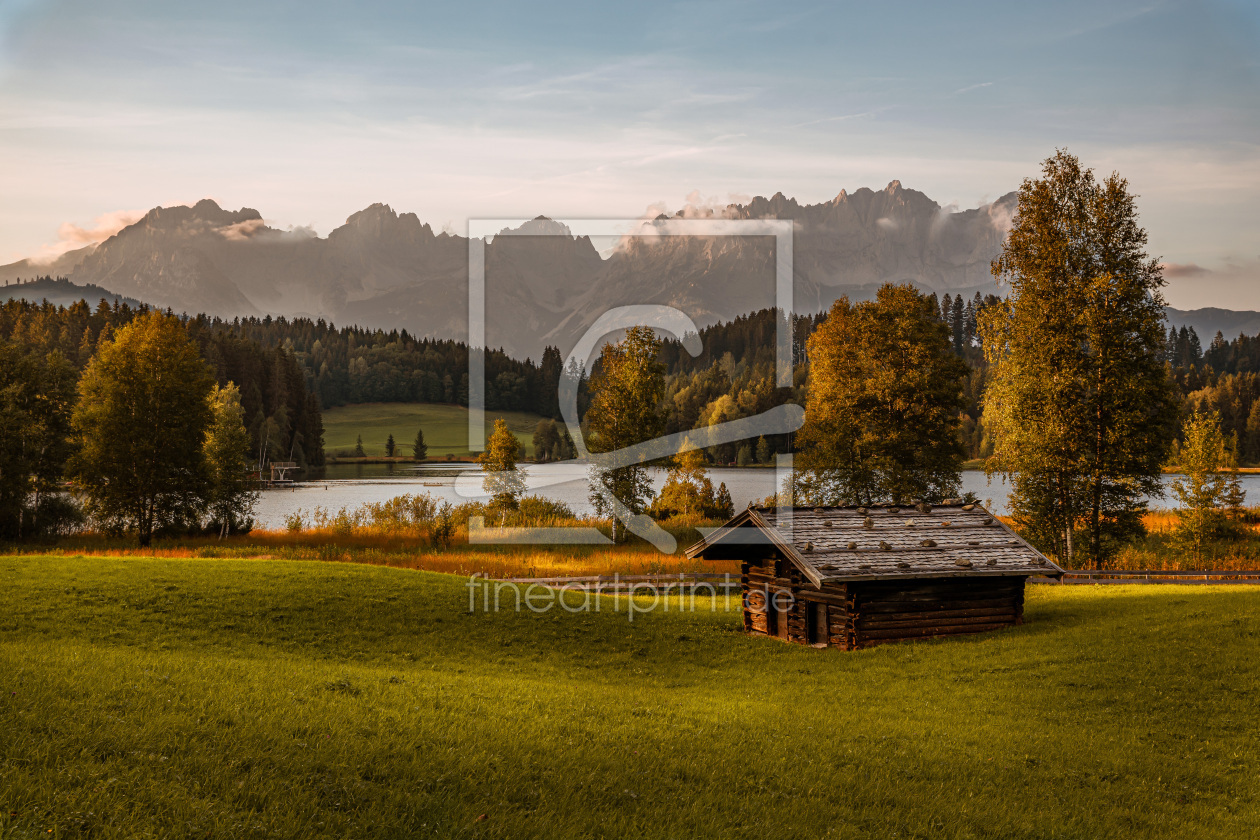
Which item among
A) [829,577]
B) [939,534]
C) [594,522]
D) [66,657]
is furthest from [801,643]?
[594,522]

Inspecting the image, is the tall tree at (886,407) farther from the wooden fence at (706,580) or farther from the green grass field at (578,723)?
the green grass field at (578,723)

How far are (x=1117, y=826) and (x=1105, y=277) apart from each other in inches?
1317

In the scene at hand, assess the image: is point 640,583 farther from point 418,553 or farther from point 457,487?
point 457,487

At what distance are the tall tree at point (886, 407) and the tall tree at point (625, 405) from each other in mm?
11164

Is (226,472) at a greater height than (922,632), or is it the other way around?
(226,472)

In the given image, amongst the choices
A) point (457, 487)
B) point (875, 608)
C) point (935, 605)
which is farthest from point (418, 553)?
point (457, 487)

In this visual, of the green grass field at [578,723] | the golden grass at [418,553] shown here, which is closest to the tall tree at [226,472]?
the golden grass at [418,553]

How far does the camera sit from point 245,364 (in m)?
128

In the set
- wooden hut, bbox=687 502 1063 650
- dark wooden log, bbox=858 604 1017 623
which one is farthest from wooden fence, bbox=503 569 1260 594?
dark wooden log, bbox=858 604 1017 623

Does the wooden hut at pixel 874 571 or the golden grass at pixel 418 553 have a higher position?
the wooden hut at pixel 874 571

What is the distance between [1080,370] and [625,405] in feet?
84.2

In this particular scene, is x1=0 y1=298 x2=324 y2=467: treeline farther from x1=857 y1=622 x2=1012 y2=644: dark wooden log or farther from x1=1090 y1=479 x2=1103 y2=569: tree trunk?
x1=857 y1=622 x2=1012 y2=644: dark wooden log

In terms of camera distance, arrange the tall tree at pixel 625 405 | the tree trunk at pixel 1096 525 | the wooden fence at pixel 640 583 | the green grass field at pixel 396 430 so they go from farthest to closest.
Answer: the green grass field at pixel 396 430, the tall tree at pixel 625 405, the tree trunk at pixel 1096 525, the wooden fence at pixel 640 583

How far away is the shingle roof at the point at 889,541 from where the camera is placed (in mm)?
25062
